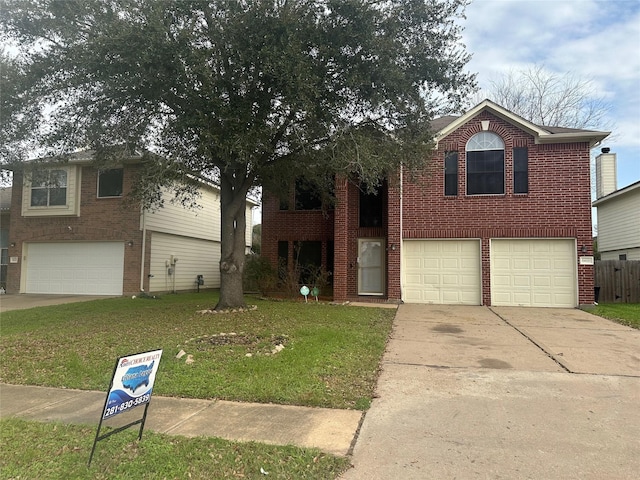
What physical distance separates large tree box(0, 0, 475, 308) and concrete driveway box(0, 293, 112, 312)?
5.28 meters

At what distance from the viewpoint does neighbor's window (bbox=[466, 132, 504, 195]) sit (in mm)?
14078

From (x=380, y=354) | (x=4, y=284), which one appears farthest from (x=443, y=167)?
(x=4, y=284)

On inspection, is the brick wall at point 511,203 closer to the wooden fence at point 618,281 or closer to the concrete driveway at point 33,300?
the wooden fence at point 618,281

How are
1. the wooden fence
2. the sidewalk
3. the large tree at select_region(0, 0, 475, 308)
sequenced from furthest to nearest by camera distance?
the wooden fence
the large tree at select_region(0, 0, 475, 308)
the sidewalk

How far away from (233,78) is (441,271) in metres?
8.96

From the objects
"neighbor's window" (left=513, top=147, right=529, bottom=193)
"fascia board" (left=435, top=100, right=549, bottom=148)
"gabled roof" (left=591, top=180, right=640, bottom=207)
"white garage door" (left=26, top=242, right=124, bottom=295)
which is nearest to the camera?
"fascia board" (left=435, top=100, right=549, bottom=148)

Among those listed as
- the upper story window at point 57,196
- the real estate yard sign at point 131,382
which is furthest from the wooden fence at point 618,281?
the upper story window at point 57,196

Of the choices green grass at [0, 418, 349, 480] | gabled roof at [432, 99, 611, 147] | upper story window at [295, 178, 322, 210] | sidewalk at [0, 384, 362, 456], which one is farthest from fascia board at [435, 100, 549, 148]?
green grass at [0, 418, 349, 480]

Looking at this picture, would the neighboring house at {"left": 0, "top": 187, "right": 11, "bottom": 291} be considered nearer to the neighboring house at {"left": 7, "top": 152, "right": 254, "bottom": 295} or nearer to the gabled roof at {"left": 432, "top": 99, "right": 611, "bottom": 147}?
the neighboring house at {"left": 7, "top": 152, "right": 254, "bottom": 295}

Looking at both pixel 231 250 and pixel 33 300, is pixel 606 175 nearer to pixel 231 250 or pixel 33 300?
pixel 231 250

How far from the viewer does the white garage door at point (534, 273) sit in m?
13.6

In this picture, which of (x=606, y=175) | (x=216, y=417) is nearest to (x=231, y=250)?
(x=216, y=417)

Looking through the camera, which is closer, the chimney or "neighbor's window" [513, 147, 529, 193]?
"neighbor's window" [513, 147, 529, 193]

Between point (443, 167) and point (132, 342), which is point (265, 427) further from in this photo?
point (443, 167)
